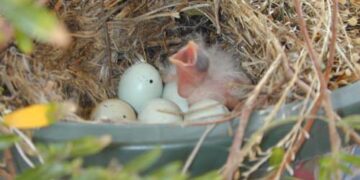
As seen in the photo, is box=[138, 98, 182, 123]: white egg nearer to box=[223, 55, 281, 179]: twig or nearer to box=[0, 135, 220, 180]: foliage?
box=[223, 55, 281, 179]: twig

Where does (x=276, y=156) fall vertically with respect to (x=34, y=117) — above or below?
below

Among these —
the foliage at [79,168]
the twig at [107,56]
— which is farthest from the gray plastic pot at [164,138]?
the twig at [107,56]

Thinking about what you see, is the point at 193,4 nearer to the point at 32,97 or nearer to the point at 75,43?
the point at 75,43

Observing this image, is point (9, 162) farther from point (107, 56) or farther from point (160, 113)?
point (107, 56)

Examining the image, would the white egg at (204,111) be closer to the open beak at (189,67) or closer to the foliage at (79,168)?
the open beak at (189,67)

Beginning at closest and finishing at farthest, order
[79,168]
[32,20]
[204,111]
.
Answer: [32,20] < [79,168] < [204,111]

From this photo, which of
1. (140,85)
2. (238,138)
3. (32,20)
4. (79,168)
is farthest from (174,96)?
(32,20)

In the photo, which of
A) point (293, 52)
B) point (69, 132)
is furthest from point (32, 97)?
point (293, 52)
